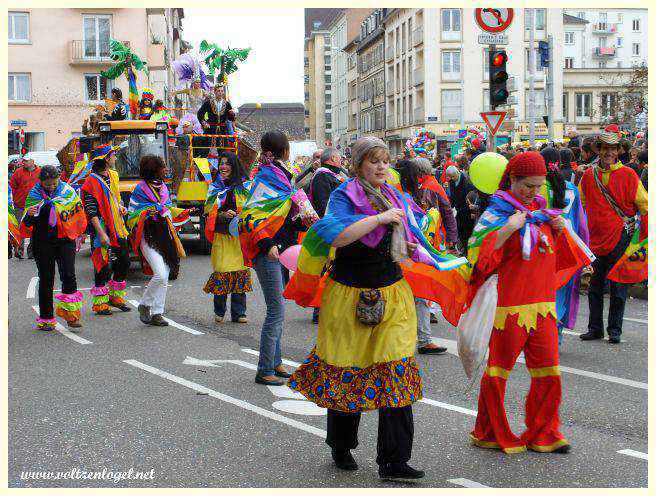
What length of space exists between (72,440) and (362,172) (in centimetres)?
258

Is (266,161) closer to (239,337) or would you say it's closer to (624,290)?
(239,337)

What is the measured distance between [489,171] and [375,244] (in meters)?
1.20

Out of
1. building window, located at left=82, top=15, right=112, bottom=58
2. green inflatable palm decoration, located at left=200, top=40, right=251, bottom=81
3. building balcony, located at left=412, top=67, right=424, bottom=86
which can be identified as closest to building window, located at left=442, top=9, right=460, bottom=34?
building balcony, located at left=412, top=67, right=424, bottom=86

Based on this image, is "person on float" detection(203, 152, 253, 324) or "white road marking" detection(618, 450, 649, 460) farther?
"person on float" detection(203, 152, 253, 324)

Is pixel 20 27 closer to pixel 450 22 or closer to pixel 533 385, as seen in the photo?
pixel 450 22

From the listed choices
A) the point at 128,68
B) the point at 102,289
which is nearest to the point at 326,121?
the point at 128,68

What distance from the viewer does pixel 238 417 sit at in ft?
21.0

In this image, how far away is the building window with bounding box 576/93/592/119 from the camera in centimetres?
6950

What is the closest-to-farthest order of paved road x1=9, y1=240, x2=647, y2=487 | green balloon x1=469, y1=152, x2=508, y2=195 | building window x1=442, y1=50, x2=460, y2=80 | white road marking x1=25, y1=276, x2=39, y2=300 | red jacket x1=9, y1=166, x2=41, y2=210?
paved road x1=9, y1=240, x2=647, y2=487 < green balloon x1=469, y1=152, x2=508, y2=195 < white road marking x1=25, y1=276, x2=39, y2=300 < red jacket x1=9, y1=166, x2=41, y2=210 < building window x1=442, y1=50, x2=460, y2=80

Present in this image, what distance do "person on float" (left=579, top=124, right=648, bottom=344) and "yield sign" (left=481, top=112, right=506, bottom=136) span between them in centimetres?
519

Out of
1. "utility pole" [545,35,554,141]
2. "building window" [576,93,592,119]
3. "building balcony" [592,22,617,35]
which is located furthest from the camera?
"building balcony" [592,22,617,35]

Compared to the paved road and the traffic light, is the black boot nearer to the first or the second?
the paved road

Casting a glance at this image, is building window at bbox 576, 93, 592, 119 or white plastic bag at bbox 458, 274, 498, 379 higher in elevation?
building window at bbox 576, 93, 592, 119
